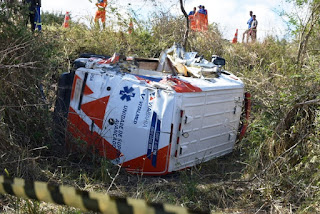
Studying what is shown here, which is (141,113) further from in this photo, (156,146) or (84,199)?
(84,199)

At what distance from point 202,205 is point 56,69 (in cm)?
349

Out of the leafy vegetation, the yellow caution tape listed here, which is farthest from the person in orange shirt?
the yellow caution tape

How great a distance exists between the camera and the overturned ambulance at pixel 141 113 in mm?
5328

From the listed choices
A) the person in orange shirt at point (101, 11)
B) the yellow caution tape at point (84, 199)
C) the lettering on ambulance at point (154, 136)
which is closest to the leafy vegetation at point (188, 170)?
the lettering on ambulance at point (154, 136)

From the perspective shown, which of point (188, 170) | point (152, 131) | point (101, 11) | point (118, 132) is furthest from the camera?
point (101, 11)

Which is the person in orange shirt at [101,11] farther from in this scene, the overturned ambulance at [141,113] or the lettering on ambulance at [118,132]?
the lettering on ambulance at [118,132]

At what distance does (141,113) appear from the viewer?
212 inches

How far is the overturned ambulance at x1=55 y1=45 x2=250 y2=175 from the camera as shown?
533 cm

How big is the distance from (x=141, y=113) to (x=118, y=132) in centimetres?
40

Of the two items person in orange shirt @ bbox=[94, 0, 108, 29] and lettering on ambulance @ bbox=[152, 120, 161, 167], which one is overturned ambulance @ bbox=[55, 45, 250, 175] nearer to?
lettering on ambulance @ bbox=[152, 120, 161, 167]

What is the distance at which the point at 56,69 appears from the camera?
22.6ft

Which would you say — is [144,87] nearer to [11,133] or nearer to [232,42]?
[11,133]

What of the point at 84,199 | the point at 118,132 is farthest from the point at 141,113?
the point at 84,199

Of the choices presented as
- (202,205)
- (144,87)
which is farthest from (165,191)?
(144,87)
